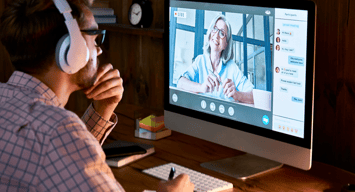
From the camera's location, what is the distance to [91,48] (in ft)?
3.87

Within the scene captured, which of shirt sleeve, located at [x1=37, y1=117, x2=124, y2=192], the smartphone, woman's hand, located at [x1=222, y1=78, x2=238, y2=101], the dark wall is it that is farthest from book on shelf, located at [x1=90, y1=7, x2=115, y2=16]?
shirt sleeve, located at [x1=37, y1=117, x2=124, y2=192]

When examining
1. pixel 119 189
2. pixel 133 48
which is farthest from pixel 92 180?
pixel 133 48

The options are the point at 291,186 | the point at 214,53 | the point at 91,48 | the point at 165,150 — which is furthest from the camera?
the point at 165,150

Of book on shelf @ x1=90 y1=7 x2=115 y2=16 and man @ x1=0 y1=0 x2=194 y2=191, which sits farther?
book on shelf @ x1=90 y1=7 x2=115 y2=16

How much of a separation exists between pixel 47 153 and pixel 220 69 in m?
0.82

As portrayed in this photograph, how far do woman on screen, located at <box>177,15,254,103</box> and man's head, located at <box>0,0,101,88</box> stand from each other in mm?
588

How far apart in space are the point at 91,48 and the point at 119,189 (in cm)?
41

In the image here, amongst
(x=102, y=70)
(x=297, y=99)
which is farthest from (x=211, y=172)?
(x=102, y=70)

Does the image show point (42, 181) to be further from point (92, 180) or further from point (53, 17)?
point (53, 17)

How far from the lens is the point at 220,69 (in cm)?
156

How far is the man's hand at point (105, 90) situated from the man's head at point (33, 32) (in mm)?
382

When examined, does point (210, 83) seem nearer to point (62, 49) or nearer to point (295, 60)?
point (295, 60)

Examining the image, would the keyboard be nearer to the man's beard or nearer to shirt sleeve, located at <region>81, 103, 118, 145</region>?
shirt sleeve, located at <region>81, 103, 118, 145</region>

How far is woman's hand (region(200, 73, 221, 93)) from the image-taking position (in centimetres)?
158
